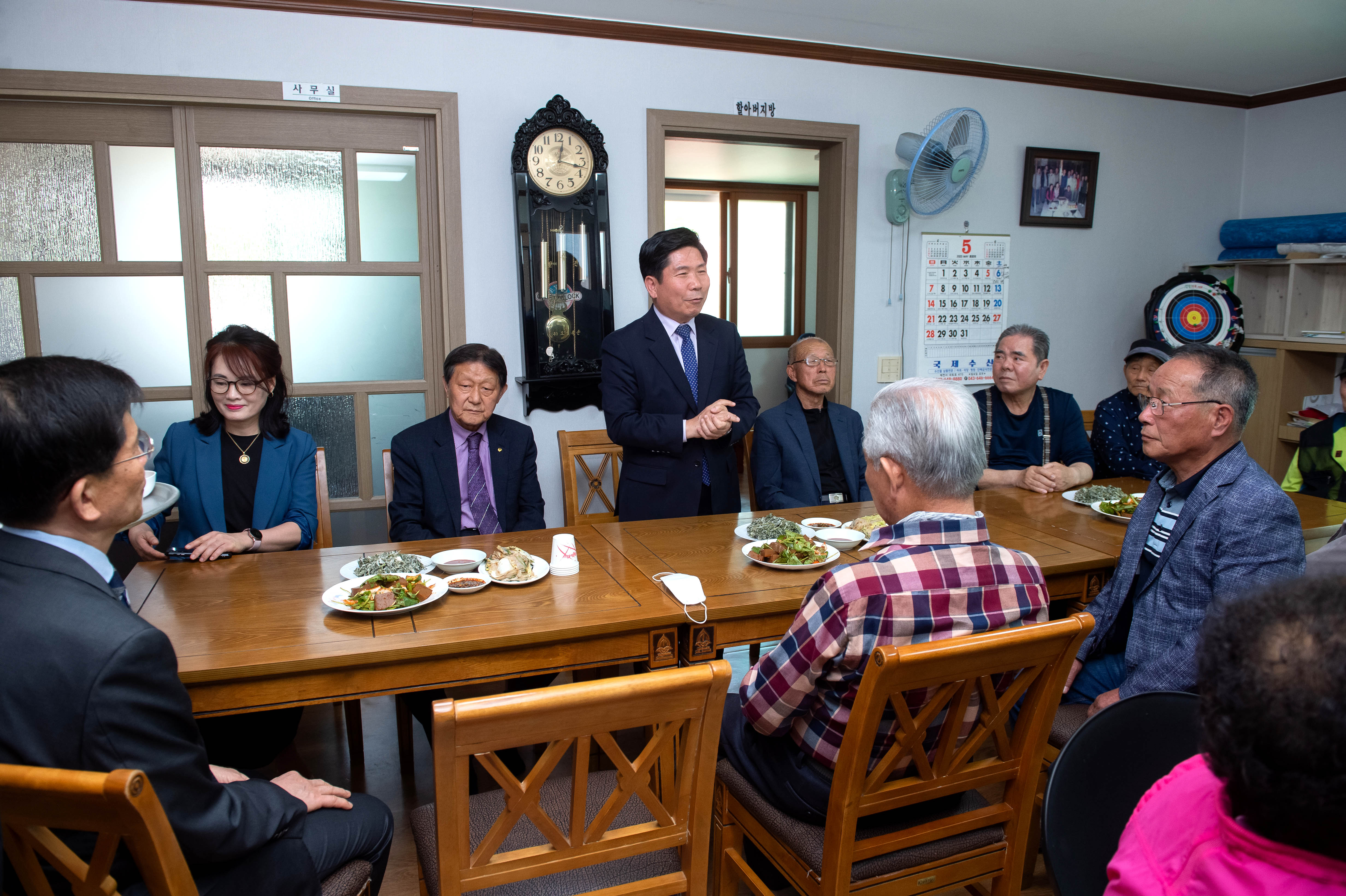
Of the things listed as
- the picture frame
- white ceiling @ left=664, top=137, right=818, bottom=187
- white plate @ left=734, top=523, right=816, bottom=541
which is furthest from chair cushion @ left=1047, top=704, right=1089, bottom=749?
white ceiling @ left=664, top=137, right=818, bottom=187

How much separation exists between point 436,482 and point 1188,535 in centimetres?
207

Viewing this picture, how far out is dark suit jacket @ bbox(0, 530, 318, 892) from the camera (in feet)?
3.34

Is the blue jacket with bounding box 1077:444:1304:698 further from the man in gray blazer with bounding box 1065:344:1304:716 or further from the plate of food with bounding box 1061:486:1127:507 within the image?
the plate of food with bounding box 1061:486:1127:507

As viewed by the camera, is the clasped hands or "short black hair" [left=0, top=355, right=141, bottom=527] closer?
"short black hair" [left=0, top=355, right=141, bottom=527]

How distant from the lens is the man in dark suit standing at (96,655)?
103 cm

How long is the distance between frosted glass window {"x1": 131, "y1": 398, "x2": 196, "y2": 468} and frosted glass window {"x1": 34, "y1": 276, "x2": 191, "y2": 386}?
80 millimetres

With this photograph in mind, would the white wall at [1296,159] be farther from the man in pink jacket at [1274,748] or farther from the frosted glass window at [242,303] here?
the frosted glass window at [242,303]

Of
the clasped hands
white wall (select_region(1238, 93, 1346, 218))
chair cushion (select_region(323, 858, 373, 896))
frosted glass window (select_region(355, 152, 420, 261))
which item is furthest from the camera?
white wall (select_region(1238, 93, 1346, 218))

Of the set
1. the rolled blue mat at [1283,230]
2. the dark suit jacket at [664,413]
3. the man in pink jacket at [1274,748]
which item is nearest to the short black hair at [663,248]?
the dark suit jacket at [664,413]

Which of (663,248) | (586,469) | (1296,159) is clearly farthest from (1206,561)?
(1296,159)

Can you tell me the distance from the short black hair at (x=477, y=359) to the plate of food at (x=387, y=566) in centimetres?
76

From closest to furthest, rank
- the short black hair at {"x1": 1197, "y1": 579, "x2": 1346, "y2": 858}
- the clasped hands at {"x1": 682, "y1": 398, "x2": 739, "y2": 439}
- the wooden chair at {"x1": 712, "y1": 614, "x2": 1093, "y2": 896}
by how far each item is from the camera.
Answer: the short black hair at {"x1": 1197, "y1": 579, "x2": 1346, "y2": 858}, the wooden chair at {"x1": 712, "y1": 614, "x2": 1093, "y2": 896}, the clasped hands at {"x1": 682, "y1": 398, "x2": 739, "y2": 439}

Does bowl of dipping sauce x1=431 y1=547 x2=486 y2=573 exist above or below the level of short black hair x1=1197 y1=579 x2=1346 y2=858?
below

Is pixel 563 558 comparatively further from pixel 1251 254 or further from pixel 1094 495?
pixel 1251 254
